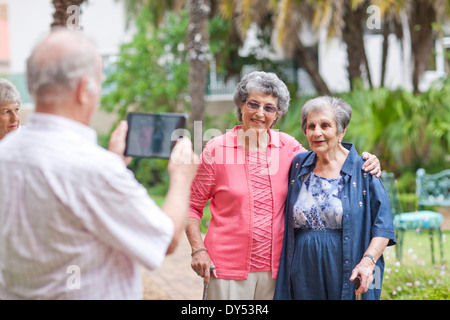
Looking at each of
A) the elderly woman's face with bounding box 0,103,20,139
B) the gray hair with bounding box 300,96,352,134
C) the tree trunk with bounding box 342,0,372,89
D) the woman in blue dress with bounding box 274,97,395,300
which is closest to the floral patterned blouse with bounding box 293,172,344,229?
the woman in blue dress with bounding box 274,97,395,300

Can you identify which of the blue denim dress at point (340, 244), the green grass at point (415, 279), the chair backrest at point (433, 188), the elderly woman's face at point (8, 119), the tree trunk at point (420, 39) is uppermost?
the tree trunk at point (420, 39)

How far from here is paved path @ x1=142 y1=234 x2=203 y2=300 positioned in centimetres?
635

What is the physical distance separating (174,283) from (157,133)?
513cm

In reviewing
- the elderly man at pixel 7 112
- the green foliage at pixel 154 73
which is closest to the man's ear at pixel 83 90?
the elderly man at pixel 7 112

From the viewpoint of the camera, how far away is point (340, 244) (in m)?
2.90

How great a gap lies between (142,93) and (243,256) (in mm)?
12280

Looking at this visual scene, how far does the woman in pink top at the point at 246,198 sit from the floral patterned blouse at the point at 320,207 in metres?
0.15

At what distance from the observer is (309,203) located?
2.95m

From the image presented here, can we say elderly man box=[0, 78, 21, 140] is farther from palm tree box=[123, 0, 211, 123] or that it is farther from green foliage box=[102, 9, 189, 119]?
green foliage box=[102, 9, 189, 119]

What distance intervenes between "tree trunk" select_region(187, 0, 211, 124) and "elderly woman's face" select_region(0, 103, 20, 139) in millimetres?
7942

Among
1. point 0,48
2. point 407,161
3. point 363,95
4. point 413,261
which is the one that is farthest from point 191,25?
point 0,48

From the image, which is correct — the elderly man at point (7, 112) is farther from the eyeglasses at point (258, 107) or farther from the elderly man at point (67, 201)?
the elderly man at point (67, 201)

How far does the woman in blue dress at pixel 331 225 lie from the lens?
2.88m

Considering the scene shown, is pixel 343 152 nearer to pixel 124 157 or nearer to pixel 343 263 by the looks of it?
pixel 343 263
